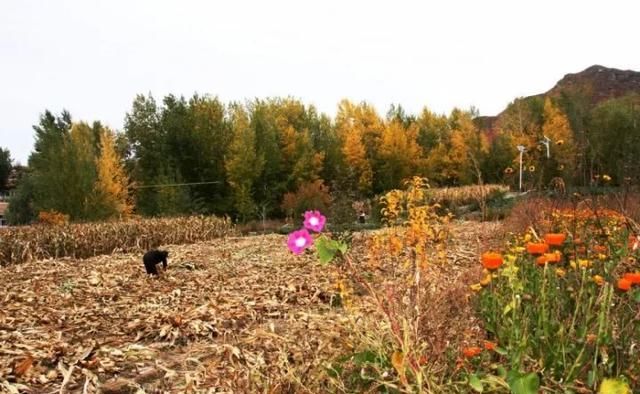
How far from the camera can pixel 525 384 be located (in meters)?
1.39

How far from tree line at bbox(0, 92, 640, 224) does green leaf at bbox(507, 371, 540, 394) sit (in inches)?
794

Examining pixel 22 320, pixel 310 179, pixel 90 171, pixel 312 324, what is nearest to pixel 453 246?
pixel 312 324

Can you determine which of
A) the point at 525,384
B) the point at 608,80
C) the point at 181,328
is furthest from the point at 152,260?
the point at 608,80

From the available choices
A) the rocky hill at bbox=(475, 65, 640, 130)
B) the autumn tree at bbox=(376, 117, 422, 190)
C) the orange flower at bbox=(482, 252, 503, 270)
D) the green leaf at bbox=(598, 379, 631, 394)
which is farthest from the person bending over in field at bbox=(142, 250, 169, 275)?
the rocky hill at bbox=(475, 65, 640, 130)

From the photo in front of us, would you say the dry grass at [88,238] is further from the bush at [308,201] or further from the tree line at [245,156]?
the tree line at [245,156]

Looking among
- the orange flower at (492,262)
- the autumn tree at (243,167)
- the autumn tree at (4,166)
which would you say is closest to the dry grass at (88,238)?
the autumn tree at (243,167)

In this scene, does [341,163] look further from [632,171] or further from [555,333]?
[555,333]

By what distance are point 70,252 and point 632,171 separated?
12.5m

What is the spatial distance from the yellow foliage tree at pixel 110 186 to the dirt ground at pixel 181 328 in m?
18.1

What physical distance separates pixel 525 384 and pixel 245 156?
27845 mm

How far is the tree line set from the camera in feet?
81.7

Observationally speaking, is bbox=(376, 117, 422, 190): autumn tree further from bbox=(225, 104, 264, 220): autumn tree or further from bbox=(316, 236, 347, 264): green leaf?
bbox=(316, 236, 347, 264): green leaf

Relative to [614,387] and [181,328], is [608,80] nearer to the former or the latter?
[181,328]

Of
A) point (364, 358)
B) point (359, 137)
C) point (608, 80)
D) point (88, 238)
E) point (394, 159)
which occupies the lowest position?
point (88, 238)
